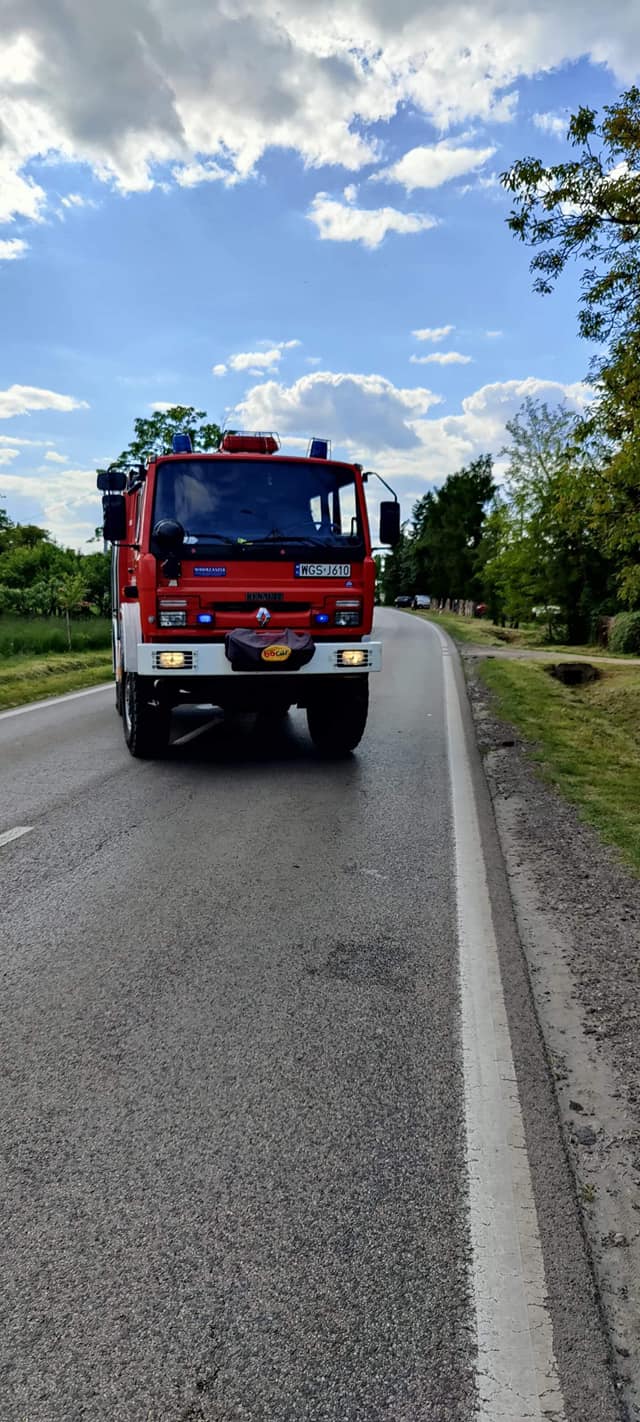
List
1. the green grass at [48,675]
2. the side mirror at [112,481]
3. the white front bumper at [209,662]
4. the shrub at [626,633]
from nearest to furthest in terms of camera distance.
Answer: the white front bumper at [209,662]
the side mirror at [112,481]
the green grass at [48,675]
the shrub at [626,633]

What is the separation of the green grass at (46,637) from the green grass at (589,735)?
370 inches

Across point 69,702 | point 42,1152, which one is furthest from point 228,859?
point 69,702

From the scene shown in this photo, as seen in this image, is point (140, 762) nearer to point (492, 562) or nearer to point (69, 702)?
point (69, 702)

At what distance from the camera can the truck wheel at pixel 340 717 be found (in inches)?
358

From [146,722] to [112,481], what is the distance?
3017 millimetres

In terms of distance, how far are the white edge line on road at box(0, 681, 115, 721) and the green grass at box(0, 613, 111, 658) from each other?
5.06m

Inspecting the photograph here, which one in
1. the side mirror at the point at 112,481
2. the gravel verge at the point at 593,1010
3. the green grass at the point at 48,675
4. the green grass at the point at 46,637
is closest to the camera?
the gravel verge at the point at 593,1010

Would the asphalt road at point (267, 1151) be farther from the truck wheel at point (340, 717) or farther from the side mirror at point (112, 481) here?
the side mirror at point (112, 481)

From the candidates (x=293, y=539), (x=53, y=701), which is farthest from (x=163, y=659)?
(x=53, y=701)

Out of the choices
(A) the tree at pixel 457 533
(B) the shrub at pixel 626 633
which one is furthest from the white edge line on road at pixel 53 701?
(A) the tree at pixel 457 533

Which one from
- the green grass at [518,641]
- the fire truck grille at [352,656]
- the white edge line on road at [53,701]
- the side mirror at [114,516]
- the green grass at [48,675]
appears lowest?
the green grass at [518,641]

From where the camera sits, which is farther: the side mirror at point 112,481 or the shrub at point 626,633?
the shrub at point 626,633

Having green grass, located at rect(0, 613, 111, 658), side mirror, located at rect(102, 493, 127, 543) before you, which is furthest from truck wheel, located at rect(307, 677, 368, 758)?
green grass, located at rect(0, 613, 111, 658)

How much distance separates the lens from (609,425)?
35.2 feet
